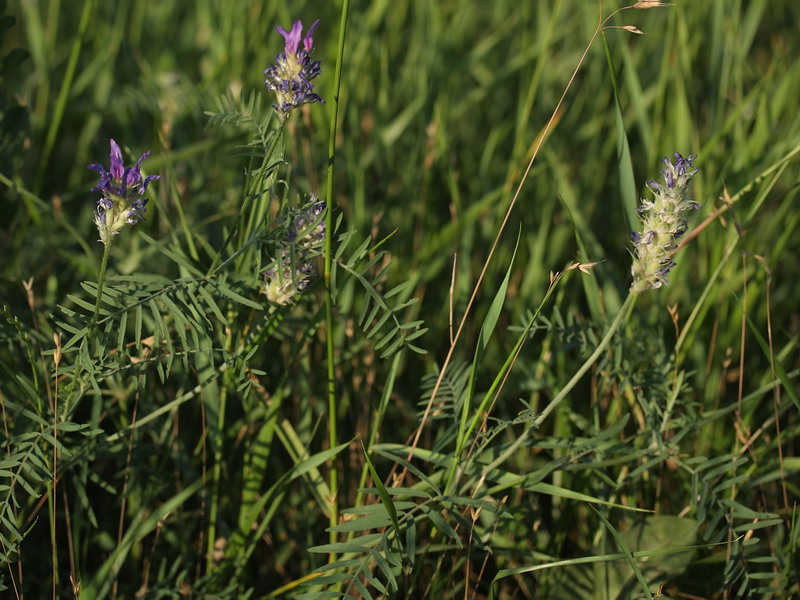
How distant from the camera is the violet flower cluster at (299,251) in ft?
3.31

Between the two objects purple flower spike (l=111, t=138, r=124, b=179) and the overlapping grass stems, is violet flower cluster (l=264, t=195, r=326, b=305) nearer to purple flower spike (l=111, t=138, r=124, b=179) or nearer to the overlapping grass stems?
the overlapping grass stems

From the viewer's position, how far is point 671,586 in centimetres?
124

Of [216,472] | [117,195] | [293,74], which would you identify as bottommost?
[216,472]

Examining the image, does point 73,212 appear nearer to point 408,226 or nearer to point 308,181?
point 308,181

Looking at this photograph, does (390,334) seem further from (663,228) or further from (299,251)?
(663,228)

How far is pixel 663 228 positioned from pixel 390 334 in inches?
14.4

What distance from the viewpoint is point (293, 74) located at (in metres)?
0.93

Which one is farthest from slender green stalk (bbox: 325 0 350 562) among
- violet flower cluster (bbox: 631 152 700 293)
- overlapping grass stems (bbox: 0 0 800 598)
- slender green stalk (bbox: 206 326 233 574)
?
violet flower cluster (bbox: 631 152 700 293)

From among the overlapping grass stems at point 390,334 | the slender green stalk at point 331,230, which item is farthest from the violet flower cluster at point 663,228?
the slender green stalk at point 331,230

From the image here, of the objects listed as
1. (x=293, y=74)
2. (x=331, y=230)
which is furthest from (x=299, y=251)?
(x=293, y=74)

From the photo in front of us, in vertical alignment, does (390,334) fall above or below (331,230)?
below

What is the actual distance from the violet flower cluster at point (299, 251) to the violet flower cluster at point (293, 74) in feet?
0.43

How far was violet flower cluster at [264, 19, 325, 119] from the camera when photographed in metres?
0.92

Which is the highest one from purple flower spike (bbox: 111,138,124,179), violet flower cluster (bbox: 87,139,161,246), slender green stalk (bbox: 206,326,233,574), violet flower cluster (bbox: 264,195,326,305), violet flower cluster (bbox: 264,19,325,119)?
violet flower cluster (bbox: 264,19,325,119)
